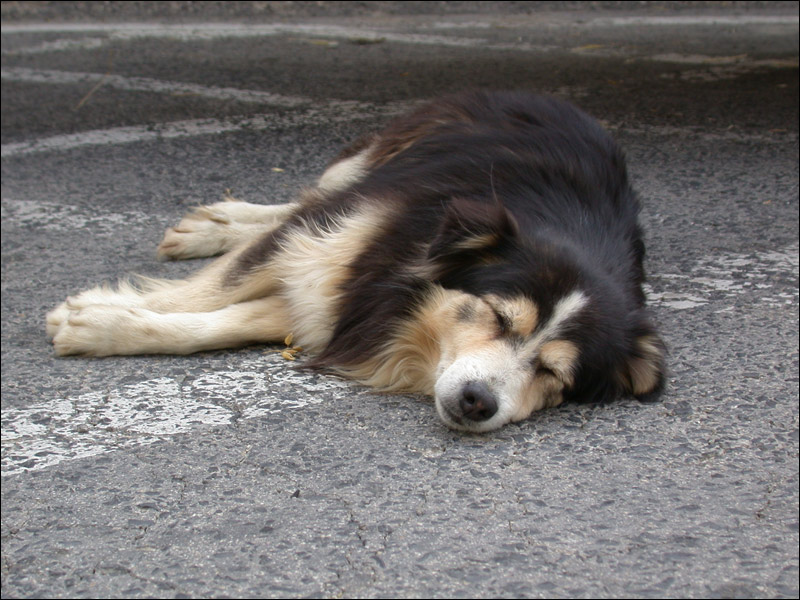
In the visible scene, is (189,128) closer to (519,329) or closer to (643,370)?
(519,329)

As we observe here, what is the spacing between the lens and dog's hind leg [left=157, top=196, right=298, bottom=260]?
419 centimetres

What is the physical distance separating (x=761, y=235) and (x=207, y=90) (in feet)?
15.5

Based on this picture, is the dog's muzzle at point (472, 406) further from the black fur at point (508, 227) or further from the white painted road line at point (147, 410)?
the white painted road line at point (147, 410)

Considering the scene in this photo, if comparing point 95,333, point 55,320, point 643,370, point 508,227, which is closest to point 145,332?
point 95,333

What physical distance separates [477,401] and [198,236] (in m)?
2.13

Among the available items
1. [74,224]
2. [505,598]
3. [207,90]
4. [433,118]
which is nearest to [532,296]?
[505,598]

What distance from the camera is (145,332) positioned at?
3.22 m

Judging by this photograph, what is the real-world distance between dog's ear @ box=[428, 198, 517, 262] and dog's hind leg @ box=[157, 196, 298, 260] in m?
1.49

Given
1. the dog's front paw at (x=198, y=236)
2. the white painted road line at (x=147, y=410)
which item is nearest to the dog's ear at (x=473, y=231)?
the white painted road line at (x=147, y=410)

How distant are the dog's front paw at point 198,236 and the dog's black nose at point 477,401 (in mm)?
2074

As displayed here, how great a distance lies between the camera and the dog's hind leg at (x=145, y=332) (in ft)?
10.6

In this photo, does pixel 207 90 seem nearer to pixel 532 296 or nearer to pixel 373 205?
pixel 373 205

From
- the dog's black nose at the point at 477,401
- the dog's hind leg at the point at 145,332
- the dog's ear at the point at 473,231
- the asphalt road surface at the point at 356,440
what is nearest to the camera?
the asphalt road surface at the point at 356,440

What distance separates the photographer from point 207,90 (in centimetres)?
732
